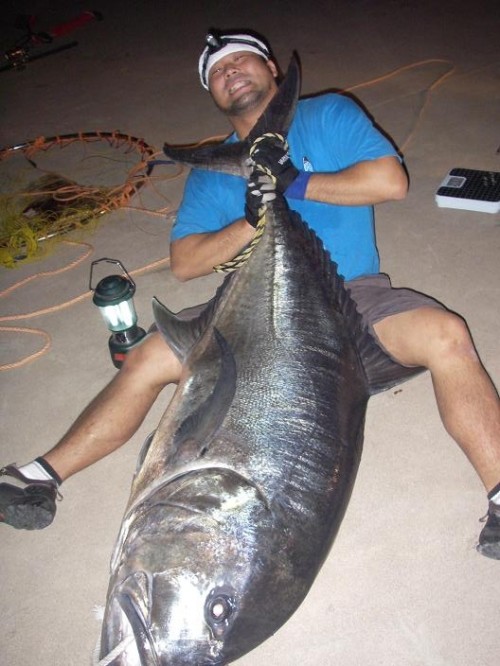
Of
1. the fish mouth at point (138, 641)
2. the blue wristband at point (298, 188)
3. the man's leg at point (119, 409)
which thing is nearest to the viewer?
the fish mouth at point (138, 641)

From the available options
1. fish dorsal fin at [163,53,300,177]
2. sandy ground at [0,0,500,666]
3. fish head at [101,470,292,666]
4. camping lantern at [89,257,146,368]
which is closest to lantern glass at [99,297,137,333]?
camping lantern at [89,257,146,368]

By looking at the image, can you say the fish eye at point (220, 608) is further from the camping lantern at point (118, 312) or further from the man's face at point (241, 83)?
the man's face at point (241, 83)

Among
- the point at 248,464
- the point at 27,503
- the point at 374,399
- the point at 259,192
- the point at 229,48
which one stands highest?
the point at 229,48

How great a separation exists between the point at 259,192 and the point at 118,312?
97 cm

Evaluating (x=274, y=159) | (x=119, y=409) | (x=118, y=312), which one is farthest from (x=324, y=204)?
(x=119, y=409)

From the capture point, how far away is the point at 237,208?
2.30 meters

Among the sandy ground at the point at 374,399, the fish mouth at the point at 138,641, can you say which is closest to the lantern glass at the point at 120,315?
the sandy ground at the point at 374,399

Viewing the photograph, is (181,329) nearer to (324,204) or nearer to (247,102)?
(324,204)

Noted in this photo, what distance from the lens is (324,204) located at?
2.19m

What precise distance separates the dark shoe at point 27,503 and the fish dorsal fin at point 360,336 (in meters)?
1.26

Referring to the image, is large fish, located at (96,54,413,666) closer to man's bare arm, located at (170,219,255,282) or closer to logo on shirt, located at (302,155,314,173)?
man's bare arm, located at (170,219,255,282)

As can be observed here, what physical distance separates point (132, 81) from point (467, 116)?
11.6 ft

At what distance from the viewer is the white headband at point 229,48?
7.55 feet

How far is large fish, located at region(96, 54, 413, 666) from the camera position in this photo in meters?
1.21
